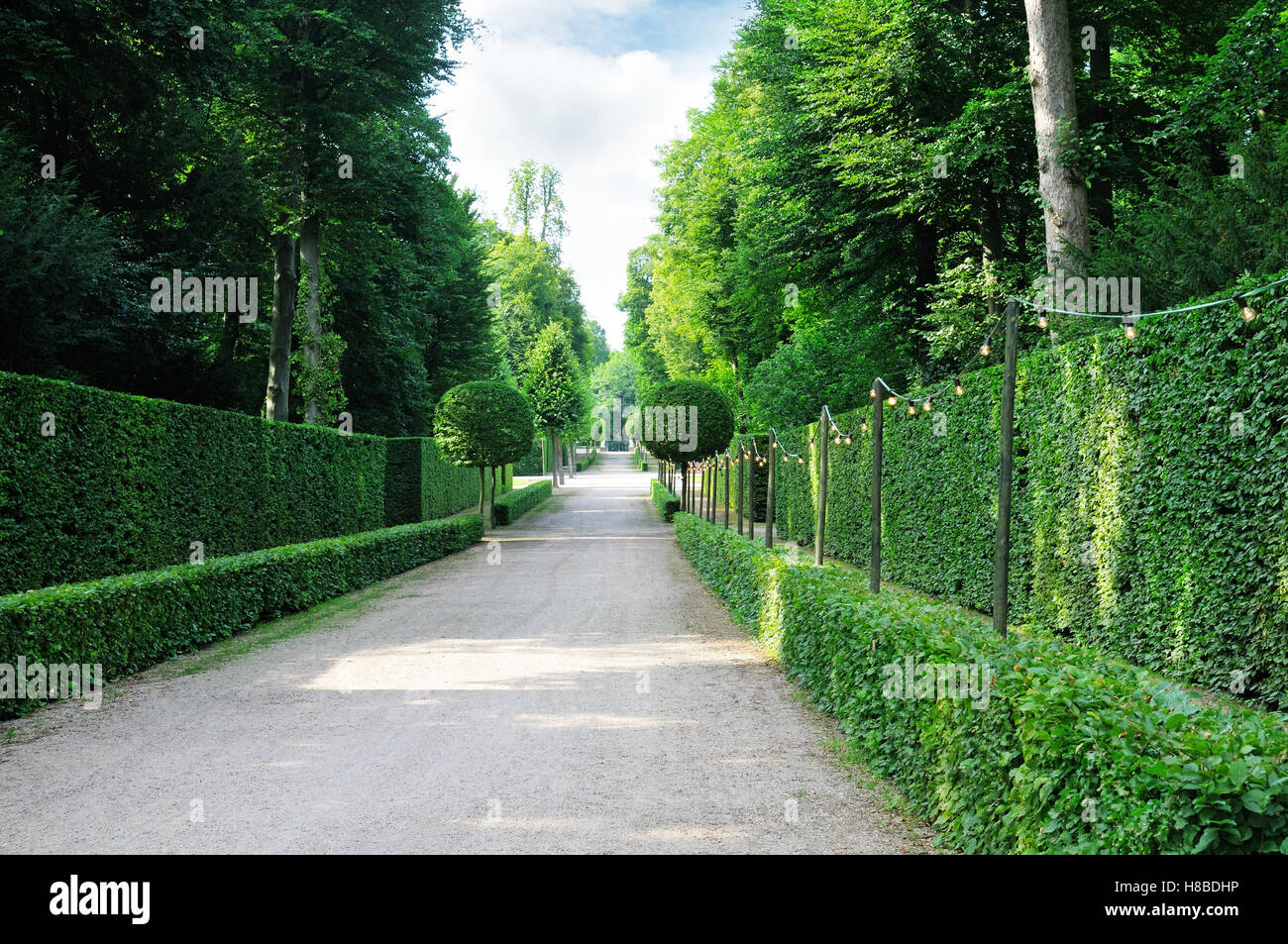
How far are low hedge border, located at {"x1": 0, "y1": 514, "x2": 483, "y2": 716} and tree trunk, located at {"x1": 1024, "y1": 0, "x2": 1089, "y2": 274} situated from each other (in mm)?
11406

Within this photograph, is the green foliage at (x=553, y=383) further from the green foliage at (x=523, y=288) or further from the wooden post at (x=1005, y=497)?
the wooden post at (x=1005, y=497)

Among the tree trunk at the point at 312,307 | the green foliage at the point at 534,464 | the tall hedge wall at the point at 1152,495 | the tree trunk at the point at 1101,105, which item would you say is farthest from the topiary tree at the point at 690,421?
the green foliage at the point at 534,464

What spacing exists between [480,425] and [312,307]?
237 inches

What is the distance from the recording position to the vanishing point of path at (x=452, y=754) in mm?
4453

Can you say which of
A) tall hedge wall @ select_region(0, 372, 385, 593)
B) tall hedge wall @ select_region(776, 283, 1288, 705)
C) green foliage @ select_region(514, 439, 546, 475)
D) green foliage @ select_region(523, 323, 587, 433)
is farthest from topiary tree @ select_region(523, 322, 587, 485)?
tall hedge wall @ select_region(776, 283, 1288, 705)

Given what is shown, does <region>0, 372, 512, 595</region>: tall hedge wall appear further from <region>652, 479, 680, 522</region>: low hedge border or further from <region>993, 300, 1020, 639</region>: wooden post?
<region>652, 479, 680, 522</region>: low hedge border

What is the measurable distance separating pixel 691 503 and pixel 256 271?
49.9ft

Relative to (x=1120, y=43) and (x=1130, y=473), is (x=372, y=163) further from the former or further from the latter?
(x=1130, y=473)

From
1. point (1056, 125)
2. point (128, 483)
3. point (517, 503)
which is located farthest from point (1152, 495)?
point (517, 503)

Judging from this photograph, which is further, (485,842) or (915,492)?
(915,492)

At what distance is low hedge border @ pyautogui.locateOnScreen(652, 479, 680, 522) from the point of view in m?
33.4

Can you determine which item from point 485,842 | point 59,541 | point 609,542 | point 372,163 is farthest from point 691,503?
point 485,842

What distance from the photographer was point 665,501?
35562 millimetres

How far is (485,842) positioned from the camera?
4.27m
